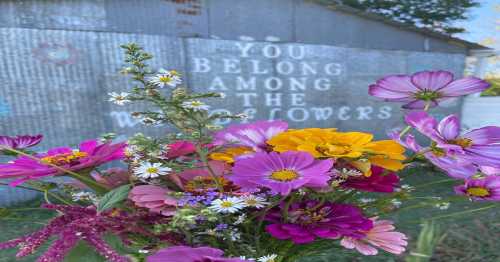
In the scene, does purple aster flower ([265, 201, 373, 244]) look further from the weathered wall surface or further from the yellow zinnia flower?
the weathered wall surface

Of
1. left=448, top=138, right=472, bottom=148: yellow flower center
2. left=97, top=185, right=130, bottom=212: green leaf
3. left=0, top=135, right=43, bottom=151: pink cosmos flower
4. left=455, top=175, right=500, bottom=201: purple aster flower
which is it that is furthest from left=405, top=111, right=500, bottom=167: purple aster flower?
left=0, top=135, right=43, bottom=151: pink cosmos flower

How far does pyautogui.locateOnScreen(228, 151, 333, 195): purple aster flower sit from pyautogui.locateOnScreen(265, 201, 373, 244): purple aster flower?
6cm

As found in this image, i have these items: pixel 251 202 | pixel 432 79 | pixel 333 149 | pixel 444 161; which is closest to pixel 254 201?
pixel 251 202

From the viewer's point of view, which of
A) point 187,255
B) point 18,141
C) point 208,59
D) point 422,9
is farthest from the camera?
point 422,9

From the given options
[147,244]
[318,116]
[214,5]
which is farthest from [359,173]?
[318,116]

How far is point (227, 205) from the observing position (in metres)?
0.42

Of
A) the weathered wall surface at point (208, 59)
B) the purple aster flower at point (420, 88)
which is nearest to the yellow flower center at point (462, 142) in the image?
the purple aster flower at point (420, 88)

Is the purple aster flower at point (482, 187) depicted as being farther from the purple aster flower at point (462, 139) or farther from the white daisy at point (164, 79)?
the white daisy at point (164, 79)

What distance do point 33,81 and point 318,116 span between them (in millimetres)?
3639

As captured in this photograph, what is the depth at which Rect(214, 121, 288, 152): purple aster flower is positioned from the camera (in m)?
0.53

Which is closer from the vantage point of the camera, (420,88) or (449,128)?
(449,128)

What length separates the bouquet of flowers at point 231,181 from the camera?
43 centimetres

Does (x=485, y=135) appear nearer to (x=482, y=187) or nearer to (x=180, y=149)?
(x=482, y=187)

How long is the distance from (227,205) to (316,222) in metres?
0.12
